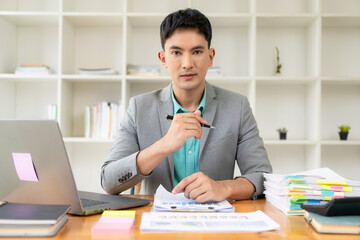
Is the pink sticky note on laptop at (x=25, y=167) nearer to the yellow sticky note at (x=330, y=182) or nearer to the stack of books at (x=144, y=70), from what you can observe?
the yellow sticky note at (x=330, y=182)

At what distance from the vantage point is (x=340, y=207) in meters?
0.87

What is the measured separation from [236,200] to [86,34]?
2352 mm

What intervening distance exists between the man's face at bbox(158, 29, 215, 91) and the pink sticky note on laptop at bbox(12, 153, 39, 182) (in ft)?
2.77

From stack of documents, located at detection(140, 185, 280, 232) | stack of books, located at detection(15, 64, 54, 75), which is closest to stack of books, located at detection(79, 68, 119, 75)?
stack of books, located at detection(15, 64, 54, 75)

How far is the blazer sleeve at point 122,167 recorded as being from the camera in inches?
52.8

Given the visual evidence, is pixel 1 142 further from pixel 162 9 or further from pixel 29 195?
pixel 162 9

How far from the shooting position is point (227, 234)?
2.65ft

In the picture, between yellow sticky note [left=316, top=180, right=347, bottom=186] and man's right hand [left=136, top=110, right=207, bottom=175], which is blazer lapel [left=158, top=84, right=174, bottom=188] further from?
yellow sticky note [left=316, top=180, right=347, bottom=186]

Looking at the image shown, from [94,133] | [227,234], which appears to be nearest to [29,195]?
[227,234]

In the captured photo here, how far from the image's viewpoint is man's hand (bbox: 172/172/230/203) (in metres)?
1.12

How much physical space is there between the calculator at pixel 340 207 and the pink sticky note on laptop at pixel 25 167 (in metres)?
0.76

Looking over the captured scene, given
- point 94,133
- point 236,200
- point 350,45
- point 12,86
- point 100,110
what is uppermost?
point 350,45

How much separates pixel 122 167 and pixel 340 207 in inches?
31.5

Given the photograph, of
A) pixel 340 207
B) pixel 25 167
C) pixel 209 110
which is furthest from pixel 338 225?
pixel 209 110
